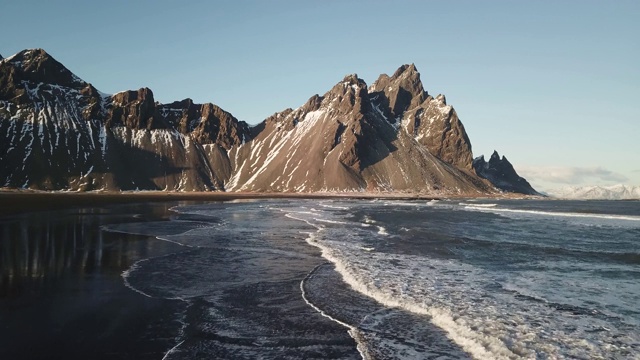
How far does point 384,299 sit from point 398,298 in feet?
1.90

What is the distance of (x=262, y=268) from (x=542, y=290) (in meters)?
14.0

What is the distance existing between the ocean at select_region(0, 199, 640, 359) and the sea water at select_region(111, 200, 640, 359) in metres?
0.06

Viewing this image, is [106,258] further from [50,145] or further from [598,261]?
[50,145]

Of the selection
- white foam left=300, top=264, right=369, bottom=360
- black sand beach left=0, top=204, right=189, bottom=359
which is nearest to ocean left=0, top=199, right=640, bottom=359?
white foam left=300, top=264, right=369, bottom=360

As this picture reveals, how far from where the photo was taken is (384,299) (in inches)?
679

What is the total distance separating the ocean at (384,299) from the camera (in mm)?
12016

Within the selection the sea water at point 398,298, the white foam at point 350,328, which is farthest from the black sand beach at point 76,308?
the white foam at point 350,328

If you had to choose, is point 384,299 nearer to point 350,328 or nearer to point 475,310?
point 475,310

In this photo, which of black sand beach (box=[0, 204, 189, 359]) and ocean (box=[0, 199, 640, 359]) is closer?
black sand beach (box=[0, 204, 189, 359])

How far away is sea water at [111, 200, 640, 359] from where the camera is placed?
1203 centimetres

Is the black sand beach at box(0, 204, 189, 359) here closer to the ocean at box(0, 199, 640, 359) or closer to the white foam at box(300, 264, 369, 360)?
the ocean at box(0, 199, 640, 359)

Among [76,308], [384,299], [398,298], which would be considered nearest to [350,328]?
[384,299]

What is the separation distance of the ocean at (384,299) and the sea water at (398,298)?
59mm

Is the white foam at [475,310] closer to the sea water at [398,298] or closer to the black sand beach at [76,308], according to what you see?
the sea water at [398,298]
